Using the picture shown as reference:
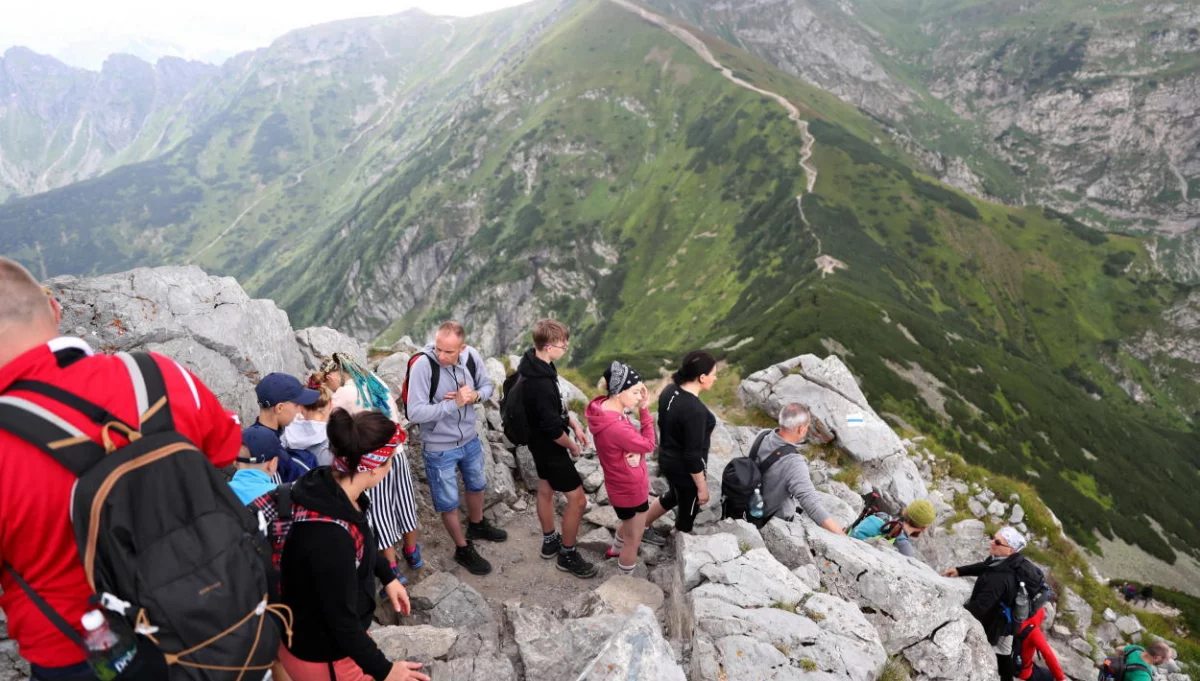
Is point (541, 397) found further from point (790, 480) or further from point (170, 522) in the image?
point (170, 522)

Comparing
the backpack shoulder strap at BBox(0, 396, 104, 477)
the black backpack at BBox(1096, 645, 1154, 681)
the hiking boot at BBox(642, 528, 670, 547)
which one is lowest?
the black backpack at BBox(1096, 645, 1154, 681)

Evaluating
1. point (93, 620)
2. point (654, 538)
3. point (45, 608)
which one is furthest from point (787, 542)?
point (45, 608)

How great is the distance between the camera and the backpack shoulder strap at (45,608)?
325cm

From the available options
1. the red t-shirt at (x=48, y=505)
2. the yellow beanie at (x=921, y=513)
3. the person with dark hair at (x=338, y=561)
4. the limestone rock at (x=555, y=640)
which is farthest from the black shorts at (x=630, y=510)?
the red t-shirt at (x=48, y=505)

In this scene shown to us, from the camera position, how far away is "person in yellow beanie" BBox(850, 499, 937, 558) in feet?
35.2

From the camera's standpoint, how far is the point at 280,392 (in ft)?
23.6

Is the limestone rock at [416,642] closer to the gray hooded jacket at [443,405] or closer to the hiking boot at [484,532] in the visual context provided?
the gray hooded jacket at [443,405]

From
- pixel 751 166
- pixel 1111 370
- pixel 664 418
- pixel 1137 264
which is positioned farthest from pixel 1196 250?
pixel 664 418

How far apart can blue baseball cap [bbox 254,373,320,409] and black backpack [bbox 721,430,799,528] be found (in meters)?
6.63

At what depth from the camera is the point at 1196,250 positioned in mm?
194875

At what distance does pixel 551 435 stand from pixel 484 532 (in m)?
3.19

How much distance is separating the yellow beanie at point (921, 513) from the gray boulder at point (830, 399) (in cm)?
764

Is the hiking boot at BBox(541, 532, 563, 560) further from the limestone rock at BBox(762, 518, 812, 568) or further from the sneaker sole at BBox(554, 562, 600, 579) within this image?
the limestone rock at BBox(762, 518, 812, 568)

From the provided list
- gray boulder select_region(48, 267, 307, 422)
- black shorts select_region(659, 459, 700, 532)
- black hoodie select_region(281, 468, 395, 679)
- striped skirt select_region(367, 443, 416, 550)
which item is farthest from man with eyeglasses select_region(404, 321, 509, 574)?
black hoodie select_region(281, 468, 395, 679)
